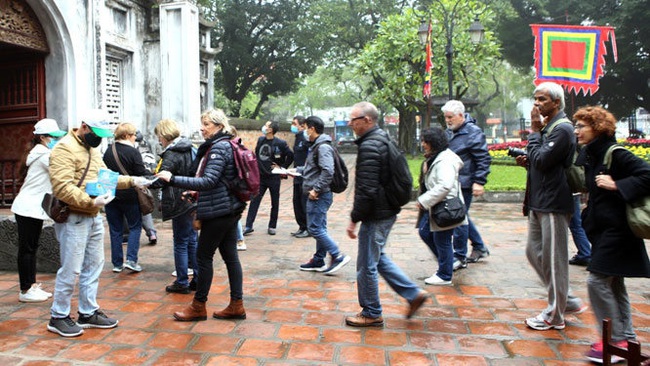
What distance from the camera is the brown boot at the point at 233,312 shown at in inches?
176

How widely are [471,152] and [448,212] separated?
1094 millimetres

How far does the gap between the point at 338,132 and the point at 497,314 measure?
2130 inches

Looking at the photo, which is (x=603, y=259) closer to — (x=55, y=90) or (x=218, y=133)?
(x=218, y=133)

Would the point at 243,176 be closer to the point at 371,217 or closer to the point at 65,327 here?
the point at 371,217

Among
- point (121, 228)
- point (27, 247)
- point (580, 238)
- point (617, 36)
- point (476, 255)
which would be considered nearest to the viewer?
point (27, 247)

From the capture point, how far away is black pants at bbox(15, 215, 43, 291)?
500 cm

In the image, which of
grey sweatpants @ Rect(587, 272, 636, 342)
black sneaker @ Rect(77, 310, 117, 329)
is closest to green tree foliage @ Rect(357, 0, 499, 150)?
grey sweatpants @ Rect(587, 272, 636, 342)

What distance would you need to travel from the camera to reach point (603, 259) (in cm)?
353

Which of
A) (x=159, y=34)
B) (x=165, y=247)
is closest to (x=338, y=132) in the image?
(x=159, y=34)

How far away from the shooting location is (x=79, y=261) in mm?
4117

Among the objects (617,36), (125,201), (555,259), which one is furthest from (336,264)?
(617,36)

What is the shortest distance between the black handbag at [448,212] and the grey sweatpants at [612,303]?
1673mm

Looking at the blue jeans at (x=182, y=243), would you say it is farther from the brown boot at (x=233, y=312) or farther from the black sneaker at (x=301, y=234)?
the black sneaker at (x=301, y=234)

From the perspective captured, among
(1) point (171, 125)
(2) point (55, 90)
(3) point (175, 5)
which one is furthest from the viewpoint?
(3) point (175, 5)
